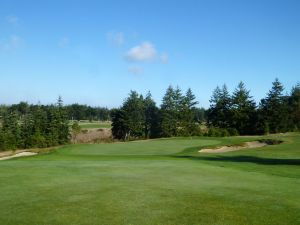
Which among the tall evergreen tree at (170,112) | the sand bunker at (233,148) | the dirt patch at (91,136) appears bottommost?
the sand bunker at (233,148)

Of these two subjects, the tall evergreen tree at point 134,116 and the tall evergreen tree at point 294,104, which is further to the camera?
the tall evergreen tree at point 134,116

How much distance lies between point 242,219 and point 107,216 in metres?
2.97

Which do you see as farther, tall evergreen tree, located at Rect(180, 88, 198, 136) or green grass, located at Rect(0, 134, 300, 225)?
tall evergreen tree, located at Rect(180, 88, 198, 136)

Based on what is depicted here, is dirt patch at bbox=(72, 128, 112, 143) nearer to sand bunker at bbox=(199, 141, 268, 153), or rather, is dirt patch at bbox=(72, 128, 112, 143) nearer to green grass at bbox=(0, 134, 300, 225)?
sand bunker at bbox=(199, 141, 268, 153)

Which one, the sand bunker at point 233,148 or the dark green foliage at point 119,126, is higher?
the dark green foliage at point 119,126

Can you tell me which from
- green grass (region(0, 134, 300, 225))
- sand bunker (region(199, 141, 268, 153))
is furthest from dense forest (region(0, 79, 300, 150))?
green grass (region(0, 134, 300, 225))

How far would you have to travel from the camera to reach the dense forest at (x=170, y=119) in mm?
84750

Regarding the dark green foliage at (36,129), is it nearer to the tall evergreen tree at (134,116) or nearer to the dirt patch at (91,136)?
the dirt patch at (91,136)

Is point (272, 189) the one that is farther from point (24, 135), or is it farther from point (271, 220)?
point (24, 135)

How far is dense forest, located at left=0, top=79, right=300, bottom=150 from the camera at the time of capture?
278 feet

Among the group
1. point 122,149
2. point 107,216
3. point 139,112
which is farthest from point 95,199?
point 139,112

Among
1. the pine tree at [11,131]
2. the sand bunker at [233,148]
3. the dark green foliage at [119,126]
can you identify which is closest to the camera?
the sand bunker at [233,148]

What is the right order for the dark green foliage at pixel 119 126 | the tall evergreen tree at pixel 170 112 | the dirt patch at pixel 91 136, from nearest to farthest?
the tall evergreen tree at pixel 170 112
the dirt patch at pixel 91 136
the dark green foliage at pixel 119 126

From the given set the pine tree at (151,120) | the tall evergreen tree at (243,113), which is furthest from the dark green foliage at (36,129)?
the tall evergreen tree at (243,113)
